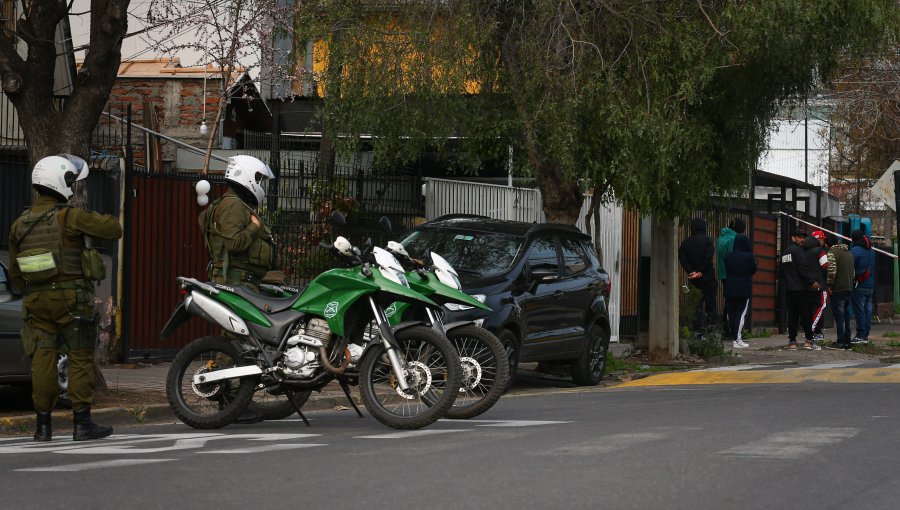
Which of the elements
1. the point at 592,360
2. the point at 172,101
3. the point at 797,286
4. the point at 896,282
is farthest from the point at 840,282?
the point at 896,282

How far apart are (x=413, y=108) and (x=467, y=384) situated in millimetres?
7002

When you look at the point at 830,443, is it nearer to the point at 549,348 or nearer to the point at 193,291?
the point at 193,291

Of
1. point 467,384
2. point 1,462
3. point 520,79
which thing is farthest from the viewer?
point 520,79

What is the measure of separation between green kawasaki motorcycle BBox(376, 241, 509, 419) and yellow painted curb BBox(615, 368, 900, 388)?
552 cm

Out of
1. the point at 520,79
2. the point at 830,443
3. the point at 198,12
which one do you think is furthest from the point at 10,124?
the point at 830,443

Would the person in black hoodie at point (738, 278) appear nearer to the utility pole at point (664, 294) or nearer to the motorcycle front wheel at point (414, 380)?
the utility pole at point (664, 294)

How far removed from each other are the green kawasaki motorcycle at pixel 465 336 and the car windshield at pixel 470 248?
367 centimetres

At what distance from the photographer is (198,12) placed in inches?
829

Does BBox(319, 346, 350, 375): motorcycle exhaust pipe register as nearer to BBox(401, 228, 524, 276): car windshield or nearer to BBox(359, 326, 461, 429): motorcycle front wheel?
BBox(359, 326, 461, 429): motorcycle front wheel

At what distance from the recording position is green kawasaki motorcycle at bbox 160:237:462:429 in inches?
366

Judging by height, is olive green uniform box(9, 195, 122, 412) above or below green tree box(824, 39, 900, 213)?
below

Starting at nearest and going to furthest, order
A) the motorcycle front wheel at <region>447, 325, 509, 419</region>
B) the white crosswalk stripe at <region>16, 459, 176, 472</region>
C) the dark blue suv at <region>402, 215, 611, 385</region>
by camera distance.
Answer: the white crosswalk stripe at <region>16, 459, 176, 472</region>, the motorcycle front wheel at <region>447, 325, 509, 419</region>, the dark blue suv at <region>402, 215, 611, 385</region>

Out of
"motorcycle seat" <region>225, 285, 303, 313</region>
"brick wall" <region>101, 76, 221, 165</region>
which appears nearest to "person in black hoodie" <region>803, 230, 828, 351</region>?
"brick wall" <region>101, 76, 221, 165</region>

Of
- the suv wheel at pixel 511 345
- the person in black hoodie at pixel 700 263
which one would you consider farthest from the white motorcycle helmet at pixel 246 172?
the person in black hoodie at pixel 700 263
